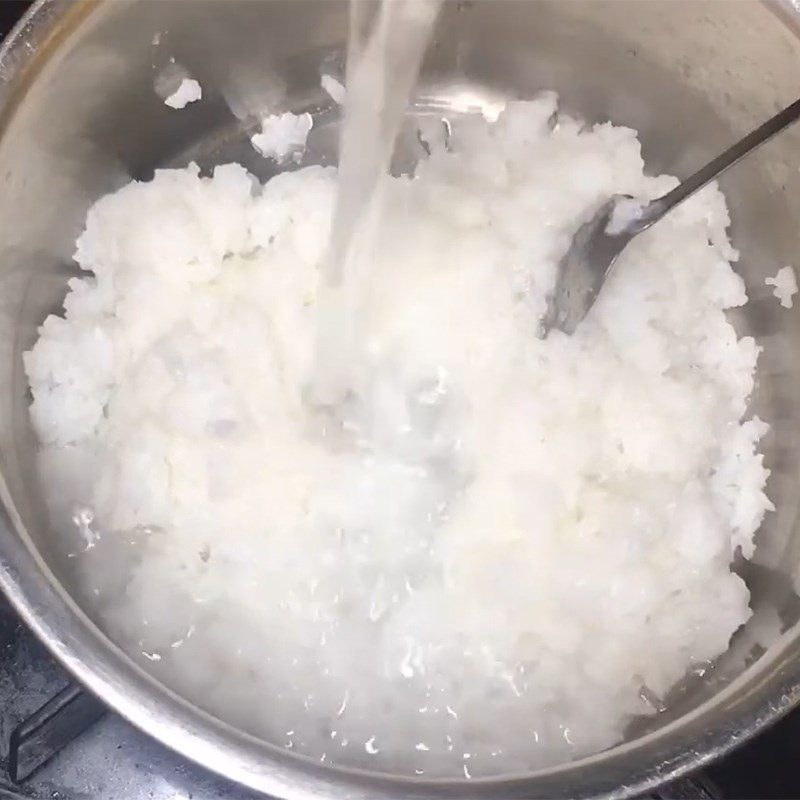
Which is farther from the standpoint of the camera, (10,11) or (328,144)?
(328,144)

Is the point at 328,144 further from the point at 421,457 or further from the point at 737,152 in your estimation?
the point at 737,152

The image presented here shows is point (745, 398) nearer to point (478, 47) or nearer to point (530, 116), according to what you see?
point (530, 116)

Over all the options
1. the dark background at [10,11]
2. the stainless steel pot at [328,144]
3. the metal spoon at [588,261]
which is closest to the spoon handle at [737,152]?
the metal spoon at [588,261]

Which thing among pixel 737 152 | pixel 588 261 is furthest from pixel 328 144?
pixel 737 152

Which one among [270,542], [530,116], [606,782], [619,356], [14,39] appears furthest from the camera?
[530,116]

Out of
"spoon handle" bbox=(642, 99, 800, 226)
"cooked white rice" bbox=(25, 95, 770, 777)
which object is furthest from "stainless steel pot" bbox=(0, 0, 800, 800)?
"spoon handle" bbox=(642, 99, 800, 226)

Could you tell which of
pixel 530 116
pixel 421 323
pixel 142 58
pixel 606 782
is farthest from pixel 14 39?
pixel 606 782

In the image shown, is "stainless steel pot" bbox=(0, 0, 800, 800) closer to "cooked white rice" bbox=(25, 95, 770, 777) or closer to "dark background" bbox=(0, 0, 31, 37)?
"cooked white rice" bbox=(25, 95, 770, 777)
